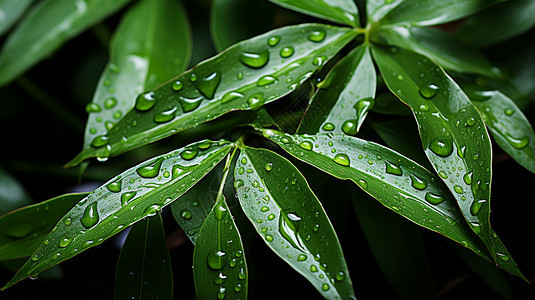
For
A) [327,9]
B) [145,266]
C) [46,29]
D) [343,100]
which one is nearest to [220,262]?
[145,266]

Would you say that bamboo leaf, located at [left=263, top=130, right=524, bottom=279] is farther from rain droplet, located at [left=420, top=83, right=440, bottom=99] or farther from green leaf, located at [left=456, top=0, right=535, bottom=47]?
green leaf, located at [left=456, top=0, right=535, bottom=47]

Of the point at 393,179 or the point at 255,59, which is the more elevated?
the point at 255,59

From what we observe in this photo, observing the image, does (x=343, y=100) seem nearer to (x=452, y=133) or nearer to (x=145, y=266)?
(x=452, y=133)

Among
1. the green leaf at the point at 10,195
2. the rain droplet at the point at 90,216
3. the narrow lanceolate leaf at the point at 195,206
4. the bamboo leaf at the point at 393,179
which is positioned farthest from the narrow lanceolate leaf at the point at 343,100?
the green leaf at the point at 10,195

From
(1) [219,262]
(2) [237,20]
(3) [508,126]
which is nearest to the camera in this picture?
(1) [219,262]

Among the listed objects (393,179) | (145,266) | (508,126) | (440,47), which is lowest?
(145,266)

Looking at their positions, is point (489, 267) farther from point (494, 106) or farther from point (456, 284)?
point (494, 106)

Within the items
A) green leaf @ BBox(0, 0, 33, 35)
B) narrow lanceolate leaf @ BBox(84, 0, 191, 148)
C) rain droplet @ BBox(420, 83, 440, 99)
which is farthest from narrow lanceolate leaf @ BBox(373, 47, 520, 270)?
green leaf @ BBox(0, 0, 33, 35)
